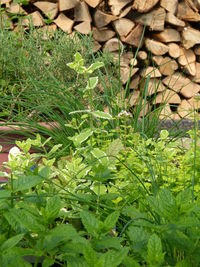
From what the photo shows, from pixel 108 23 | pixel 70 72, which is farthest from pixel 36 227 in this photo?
pixel 108 23

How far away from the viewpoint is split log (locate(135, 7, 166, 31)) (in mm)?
4543

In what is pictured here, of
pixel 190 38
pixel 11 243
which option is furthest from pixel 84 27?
pixel 11 243

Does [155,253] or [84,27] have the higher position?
[155,253]

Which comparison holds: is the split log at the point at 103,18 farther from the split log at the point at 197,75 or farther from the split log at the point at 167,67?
the split log at the point at 197,75

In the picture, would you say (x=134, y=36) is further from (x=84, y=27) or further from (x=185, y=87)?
(x=185, y=87)

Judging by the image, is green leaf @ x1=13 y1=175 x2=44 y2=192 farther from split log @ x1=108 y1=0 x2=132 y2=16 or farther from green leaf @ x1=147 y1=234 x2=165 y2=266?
split log @ x1=108 y1=0 x2=132 y2=16

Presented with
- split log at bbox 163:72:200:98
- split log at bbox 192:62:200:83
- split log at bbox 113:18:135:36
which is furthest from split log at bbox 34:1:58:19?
split log at bbox 192:62:200:83

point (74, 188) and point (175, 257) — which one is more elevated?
point (175, 257)

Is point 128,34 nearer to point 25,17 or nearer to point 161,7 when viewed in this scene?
point 161,7

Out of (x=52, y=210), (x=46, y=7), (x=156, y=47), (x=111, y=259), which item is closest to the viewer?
(x=111, y=259)

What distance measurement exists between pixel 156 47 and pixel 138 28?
21 cm

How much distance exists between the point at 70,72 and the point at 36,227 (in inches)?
96.0

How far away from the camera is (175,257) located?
121 cm

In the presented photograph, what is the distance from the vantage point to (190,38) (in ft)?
15.5
